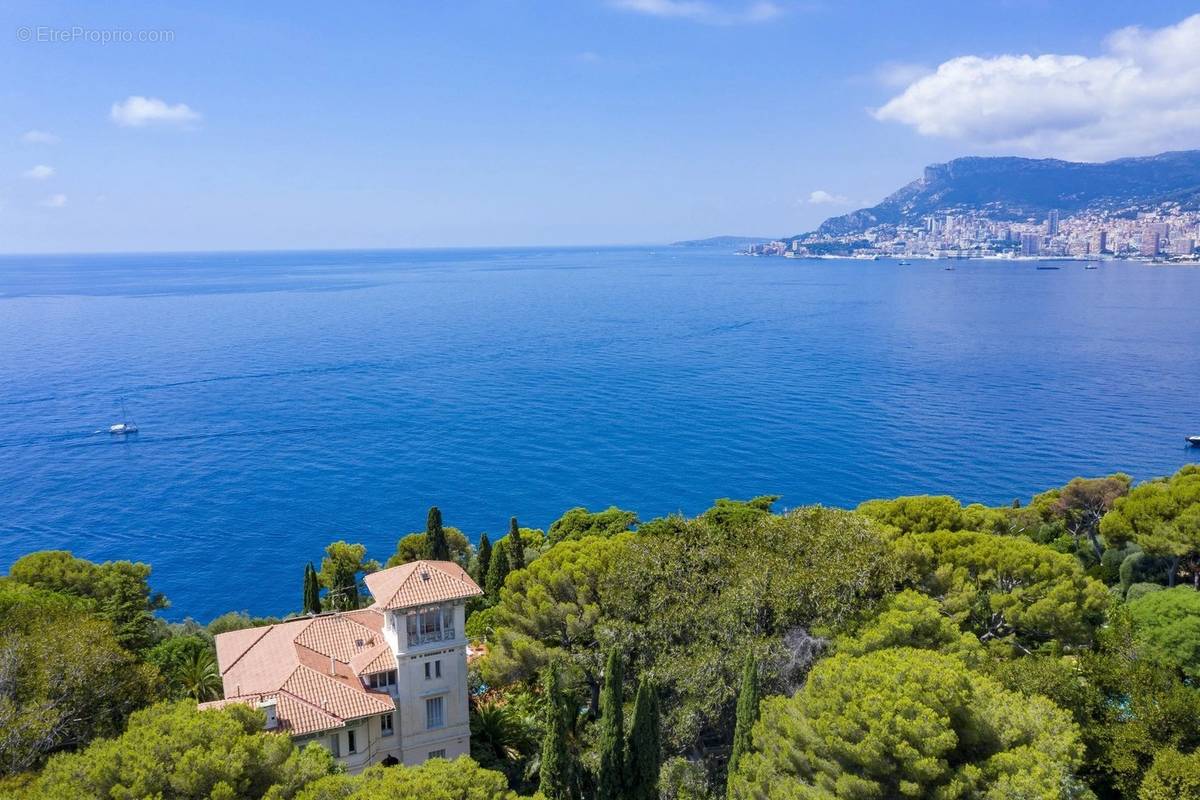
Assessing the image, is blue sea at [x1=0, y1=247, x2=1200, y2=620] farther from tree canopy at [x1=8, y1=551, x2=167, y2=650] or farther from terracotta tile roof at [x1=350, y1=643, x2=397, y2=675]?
terracotta tile roof at [x1=350, y1=643, x2=397, y2=675]

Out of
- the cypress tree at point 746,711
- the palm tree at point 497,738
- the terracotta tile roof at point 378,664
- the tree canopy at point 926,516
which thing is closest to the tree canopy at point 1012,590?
the tree canopy at point 926,516

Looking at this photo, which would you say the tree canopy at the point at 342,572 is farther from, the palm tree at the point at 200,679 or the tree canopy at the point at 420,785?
the tree canopy at the point at 420,785

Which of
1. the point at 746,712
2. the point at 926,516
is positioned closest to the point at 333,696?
the point at 746,712

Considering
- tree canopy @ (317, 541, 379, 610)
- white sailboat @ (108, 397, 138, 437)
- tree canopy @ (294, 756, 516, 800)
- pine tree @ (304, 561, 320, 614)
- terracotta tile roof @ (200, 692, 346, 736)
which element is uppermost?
tree canopy @ (294, 756, 516, 800)

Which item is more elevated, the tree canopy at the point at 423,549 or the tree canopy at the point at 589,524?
the tree canopy at the point at 589,524

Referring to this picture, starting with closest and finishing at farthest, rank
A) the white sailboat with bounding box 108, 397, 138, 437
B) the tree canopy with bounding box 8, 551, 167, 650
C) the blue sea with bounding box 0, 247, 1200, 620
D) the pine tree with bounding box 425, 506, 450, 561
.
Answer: the tree canopy with bounding box 8, 551, 167, 650, the pine tree with bounding box 425, 506, 450, 561, the blue sea with bounding box 0, 247, 1200, 620, the white sailboat with bounding box 108, 397, 138, 437

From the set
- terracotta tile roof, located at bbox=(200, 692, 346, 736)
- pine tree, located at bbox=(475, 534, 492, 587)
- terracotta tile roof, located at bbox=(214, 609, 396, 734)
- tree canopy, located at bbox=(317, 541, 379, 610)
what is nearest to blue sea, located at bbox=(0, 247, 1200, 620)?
tree canopy, located at bbox=(317, 541, 379, 610)

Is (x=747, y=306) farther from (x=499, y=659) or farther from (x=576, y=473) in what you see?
(x=499, y=659)
